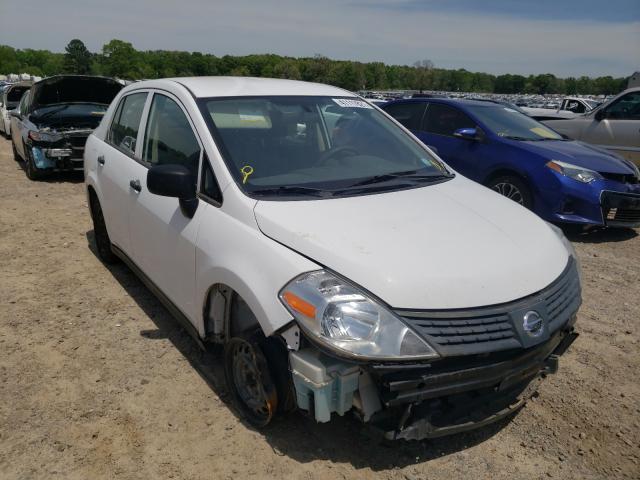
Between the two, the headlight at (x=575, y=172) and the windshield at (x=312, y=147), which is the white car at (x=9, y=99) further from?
the headlight at (x=575, y=172)

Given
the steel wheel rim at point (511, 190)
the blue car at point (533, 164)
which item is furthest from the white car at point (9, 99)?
the steel wheel rim at point (511, 190)

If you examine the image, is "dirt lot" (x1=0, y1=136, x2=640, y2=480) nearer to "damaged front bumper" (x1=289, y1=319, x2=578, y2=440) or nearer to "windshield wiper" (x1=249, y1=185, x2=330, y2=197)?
"damaged front bumper" (x1=289, y1=319, x2=578, y2=440)

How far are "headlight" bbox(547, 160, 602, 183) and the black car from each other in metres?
7.21

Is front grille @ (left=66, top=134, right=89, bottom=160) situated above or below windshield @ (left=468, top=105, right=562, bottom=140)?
below

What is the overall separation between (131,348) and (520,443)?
2.53 meters

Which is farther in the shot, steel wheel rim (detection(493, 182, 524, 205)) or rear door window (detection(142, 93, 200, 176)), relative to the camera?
steel wheel rim (detection(493, 182, 524, 205))

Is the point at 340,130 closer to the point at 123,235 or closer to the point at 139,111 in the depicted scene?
the point at 139,111

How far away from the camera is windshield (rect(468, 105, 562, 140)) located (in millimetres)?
7004

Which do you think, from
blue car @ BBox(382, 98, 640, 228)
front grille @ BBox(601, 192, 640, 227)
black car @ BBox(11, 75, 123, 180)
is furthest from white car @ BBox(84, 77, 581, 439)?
black car @ BBox(11, 75, 123, 180)

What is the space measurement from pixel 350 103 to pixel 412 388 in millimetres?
2381

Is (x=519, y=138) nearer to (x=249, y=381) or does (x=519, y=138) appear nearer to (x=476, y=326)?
(x=476, y=326)

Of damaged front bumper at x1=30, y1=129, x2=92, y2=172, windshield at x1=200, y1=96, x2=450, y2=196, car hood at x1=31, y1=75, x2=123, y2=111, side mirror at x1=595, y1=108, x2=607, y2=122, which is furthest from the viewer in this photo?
car hood at x1=31, y1=75, x2=123, y2=111

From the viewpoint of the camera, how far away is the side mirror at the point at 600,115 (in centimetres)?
917

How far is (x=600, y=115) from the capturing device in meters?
9.21
